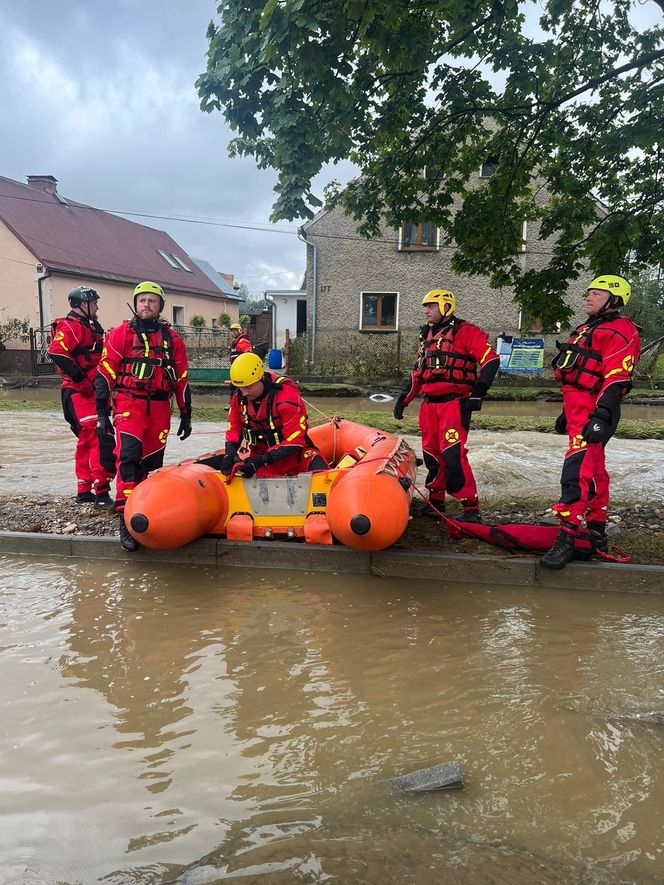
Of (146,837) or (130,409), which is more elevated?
(130,409)

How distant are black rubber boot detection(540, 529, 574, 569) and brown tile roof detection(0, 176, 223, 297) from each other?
2545 cm

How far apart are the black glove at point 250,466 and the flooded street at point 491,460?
2993 mm

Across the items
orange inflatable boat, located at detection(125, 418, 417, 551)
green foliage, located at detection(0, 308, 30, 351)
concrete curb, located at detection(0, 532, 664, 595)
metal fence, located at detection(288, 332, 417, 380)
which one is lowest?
concrete curb, located at detection(0, 532, 664, 595)

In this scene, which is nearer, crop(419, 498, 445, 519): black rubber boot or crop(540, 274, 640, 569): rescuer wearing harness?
crop(540, 274, 640, 569): rescuer wearing harness

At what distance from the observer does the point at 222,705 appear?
3.13 m

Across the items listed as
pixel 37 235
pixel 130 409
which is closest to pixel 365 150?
pixel 130 409

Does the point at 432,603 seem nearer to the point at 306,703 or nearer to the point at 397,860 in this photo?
the point at 306,703

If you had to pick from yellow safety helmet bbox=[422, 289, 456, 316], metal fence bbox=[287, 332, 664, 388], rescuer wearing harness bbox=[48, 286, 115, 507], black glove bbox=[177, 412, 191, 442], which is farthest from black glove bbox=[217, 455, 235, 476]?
metal fence bbox=[287, 332, 664, 388]

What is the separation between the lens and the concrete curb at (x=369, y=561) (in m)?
4.66

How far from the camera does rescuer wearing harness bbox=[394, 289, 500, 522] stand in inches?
218

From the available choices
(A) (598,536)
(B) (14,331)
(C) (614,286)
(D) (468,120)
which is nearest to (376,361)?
(B) (14,331)

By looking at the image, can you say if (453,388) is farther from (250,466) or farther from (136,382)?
(136,382)

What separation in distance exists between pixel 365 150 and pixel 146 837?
582cm

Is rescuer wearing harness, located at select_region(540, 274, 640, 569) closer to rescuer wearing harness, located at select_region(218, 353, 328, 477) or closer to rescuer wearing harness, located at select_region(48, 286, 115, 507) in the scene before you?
rescuer wearing harness, located at select_region(218, 353, 328, 477)
